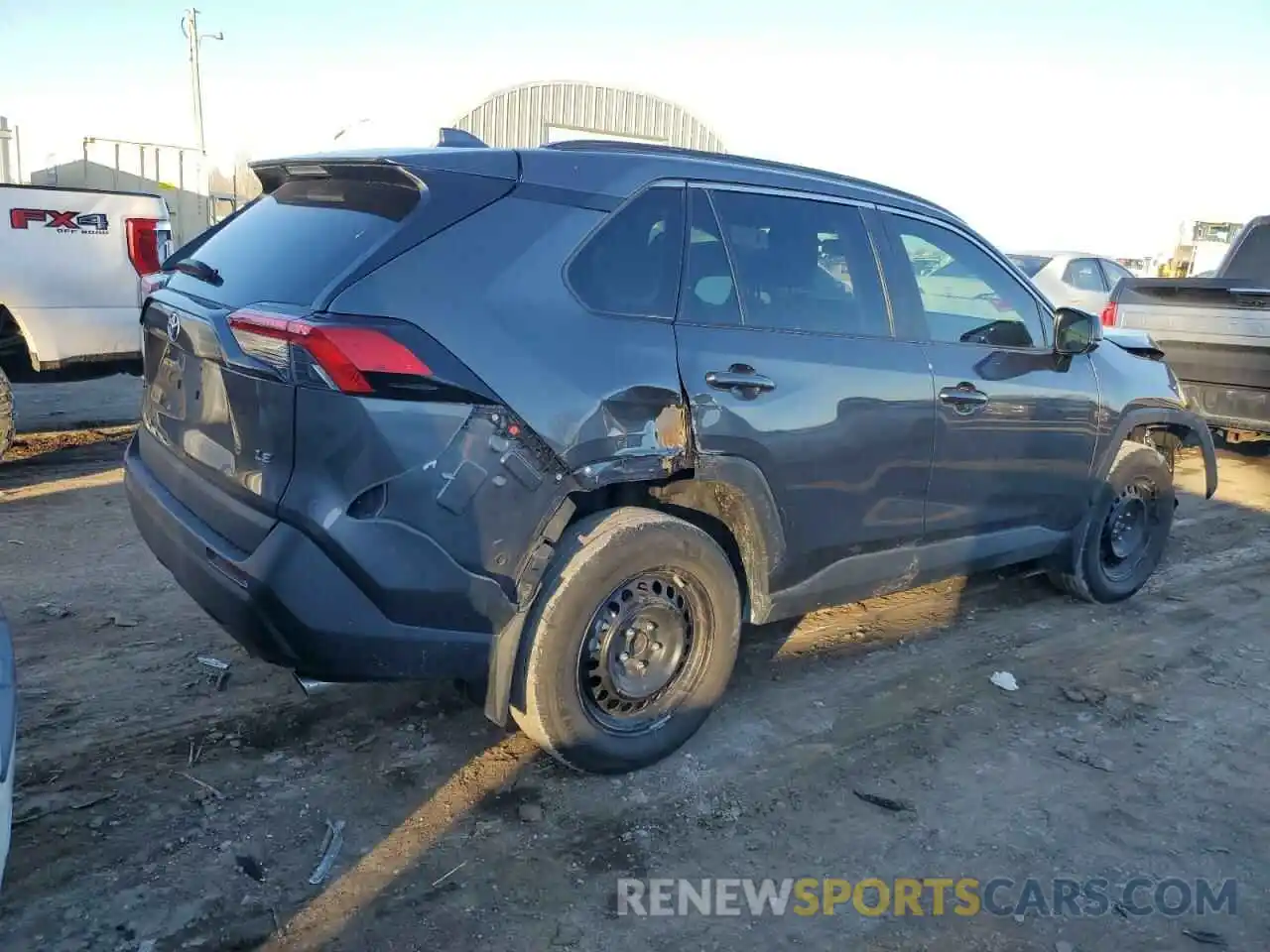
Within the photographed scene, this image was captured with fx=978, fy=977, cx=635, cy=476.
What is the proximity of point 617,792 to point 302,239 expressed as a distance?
1982mm

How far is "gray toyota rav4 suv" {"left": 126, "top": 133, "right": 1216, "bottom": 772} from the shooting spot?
8.57 ft

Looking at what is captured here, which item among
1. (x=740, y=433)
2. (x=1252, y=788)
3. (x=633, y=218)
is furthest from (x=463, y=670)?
(x=1252, y=788)

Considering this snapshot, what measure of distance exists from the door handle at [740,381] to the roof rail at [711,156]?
0.76 meters

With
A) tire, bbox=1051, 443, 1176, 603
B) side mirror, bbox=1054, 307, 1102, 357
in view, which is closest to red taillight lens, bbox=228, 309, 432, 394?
side mirror, bbox=1054, 307, 1102, 357

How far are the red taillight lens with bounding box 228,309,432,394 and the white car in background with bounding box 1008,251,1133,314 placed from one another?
45.7ft

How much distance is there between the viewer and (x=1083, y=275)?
49.4 feet

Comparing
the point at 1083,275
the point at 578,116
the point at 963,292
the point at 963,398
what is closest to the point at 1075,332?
the point at 963,292

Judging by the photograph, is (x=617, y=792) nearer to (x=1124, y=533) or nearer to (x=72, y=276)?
(x=1124, y=533)

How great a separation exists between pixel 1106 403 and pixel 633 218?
8.69 ft

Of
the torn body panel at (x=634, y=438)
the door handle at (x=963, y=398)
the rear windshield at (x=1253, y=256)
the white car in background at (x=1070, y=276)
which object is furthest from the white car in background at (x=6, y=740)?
the white car in background at (x=1070, y=276)

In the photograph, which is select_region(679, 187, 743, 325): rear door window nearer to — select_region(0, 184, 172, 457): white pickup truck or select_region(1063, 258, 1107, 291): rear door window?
select_region(0, 184, 172, 457): white pickup truck

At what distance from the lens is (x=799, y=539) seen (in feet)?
11.4

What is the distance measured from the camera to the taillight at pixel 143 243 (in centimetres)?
697

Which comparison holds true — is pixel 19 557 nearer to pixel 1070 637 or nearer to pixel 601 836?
pixel 601 836
